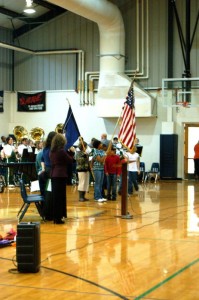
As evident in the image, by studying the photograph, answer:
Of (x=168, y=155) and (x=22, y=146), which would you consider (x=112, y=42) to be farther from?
(x=22, y=146)

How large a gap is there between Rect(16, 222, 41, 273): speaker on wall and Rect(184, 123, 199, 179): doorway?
1804 centimetres

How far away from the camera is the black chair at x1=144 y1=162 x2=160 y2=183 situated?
23827 millimetres

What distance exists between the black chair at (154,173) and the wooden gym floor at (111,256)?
1019cm

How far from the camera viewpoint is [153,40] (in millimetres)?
24469

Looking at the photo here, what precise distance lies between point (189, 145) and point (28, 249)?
18458 mm

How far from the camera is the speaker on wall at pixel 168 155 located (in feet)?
79.2

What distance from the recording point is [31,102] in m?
26.7

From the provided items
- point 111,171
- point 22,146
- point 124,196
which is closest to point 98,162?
point 111,171

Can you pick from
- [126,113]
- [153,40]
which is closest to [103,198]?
[126,113]

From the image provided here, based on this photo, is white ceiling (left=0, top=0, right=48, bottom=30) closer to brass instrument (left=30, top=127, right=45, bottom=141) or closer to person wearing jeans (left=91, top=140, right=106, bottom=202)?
brass instrument (left=30, top=127, right=45, bottom=141)

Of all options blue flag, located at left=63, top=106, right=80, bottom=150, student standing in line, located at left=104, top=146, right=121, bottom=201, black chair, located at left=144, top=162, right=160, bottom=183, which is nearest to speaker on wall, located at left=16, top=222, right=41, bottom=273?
blue flag, located at left=63, top=106, right=80, bottom=150

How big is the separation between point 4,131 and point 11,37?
4.30 m

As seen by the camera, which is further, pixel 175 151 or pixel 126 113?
pixel 175 151

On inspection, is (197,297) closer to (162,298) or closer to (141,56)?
(162,298)
